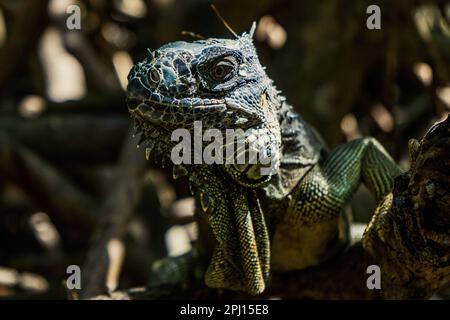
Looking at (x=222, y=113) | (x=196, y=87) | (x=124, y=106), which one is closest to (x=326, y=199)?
(x=222, y=113)

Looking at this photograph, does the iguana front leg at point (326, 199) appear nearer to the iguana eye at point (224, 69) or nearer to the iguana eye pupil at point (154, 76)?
the iguana eye at point (224, 69)

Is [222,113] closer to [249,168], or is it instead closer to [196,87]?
[196,87]

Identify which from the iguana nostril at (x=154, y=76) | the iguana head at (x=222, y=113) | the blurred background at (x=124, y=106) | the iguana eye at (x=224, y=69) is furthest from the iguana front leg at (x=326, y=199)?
the blurred background at (x=124, y=106)

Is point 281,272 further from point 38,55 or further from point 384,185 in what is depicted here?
point 38,55

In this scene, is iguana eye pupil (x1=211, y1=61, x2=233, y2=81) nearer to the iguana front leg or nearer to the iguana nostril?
the iguana nostril

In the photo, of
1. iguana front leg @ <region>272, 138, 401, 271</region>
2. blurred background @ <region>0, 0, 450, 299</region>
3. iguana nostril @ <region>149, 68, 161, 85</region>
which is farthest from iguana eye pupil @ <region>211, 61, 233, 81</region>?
blurred background @ <region>0, 0, 450, 299</region>
